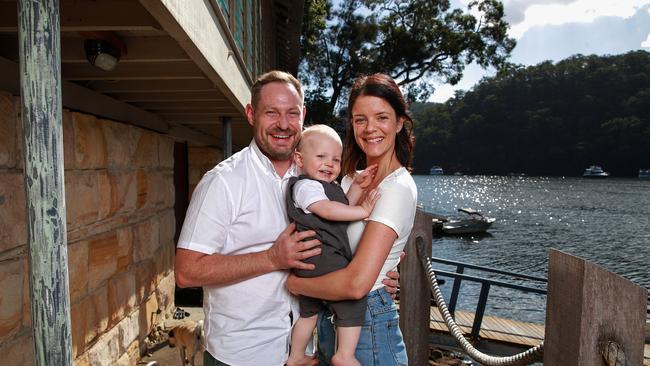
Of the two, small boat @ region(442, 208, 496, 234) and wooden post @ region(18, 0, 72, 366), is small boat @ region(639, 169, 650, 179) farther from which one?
wooden post @ region(18, 0, 72, 366)

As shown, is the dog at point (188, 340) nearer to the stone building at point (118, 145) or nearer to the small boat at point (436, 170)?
the stone building at point (118, 145)

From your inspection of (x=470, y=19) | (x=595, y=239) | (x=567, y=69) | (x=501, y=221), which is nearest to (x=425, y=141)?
(x=567, y=69)

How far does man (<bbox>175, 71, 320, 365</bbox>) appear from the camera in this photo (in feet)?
6.07

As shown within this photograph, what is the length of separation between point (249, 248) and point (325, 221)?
0.33 meters

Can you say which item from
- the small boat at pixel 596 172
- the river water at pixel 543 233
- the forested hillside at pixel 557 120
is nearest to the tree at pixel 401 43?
the river water at pixel 543 233

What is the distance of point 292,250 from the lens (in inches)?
72.6

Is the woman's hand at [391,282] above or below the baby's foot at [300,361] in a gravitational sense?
above

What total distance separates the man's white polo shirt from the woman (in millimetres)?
152

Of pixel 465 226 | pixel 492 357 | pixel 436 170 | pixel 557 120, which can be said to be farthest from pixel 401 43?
pixel 436 170

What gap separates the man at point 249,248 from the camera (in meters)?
1.85

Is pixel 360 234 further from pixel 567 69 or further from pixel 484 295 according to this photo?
pixel 567 69

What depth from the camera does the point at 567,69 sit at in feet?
282

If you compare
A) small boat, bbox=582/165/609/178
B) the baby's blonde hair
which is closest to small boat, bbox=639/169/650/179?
small boat, bbox=582/165/609/178

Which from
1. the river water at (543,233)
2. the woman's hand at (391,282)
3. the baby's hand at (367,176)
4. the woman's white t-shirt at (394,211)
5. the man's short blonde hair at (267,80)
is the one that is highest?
the man's short blonde hair at (267,80)
